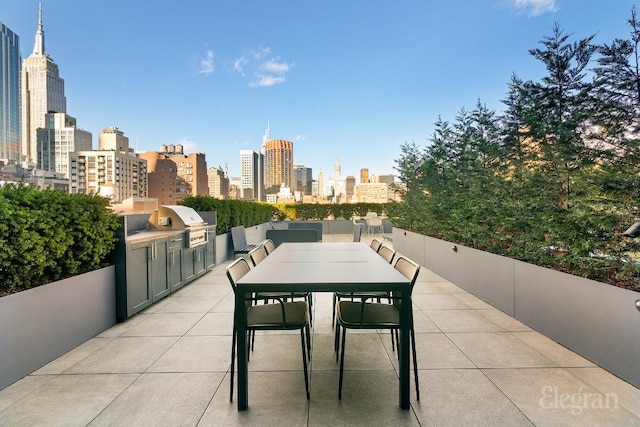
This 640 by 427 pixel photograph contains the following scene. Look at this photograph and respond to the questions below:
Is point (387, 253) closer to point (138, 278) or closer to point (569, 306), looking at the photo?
point (569, 306)

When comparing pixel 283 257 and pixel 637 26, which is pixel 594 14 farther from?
pixel 283 257

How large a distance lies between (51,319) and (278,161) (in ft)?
187

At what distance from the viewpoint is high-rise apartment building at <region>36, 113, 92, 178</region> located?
32.2m

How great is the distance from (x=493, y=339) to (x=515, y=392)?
896 mm

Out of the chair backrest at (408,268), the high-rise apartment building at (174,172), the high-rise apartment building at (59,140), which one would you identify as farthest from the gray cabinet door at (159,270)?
the high-rise apartment building at (174,172)

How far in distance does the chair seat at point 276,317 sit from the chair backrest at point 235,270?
30 centimetres

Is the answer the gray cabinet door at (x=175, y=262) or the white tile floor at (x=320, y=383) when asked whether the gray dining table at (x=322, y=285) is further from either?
the gray cabinet door at (x=175, y=262)

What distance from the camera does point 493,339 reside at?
2816 mm

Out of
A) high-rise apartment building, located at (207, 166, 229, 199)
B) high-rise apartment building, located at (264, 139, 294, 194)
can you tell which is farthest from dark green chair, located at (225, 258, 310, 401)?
high-rise apartment building, located at (264, 139, 294, 194)

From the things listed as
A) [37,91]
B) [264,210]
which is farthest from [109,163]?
[264,210]

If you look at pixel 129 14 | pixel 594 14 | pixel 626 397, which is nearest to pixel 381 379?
pixel 626 397

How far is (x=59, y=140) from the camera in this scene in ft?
107

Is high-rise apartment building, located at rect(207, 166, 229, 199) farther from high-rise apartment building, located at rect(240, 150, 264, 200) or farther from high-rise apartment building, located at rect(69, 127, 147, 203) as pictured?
high-rise apartment building, located at rect(69, 127, 147, 203)

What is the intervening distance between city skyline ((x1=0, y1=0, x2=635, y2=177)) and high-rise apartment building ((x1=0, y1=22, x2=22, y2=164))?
500 cm
